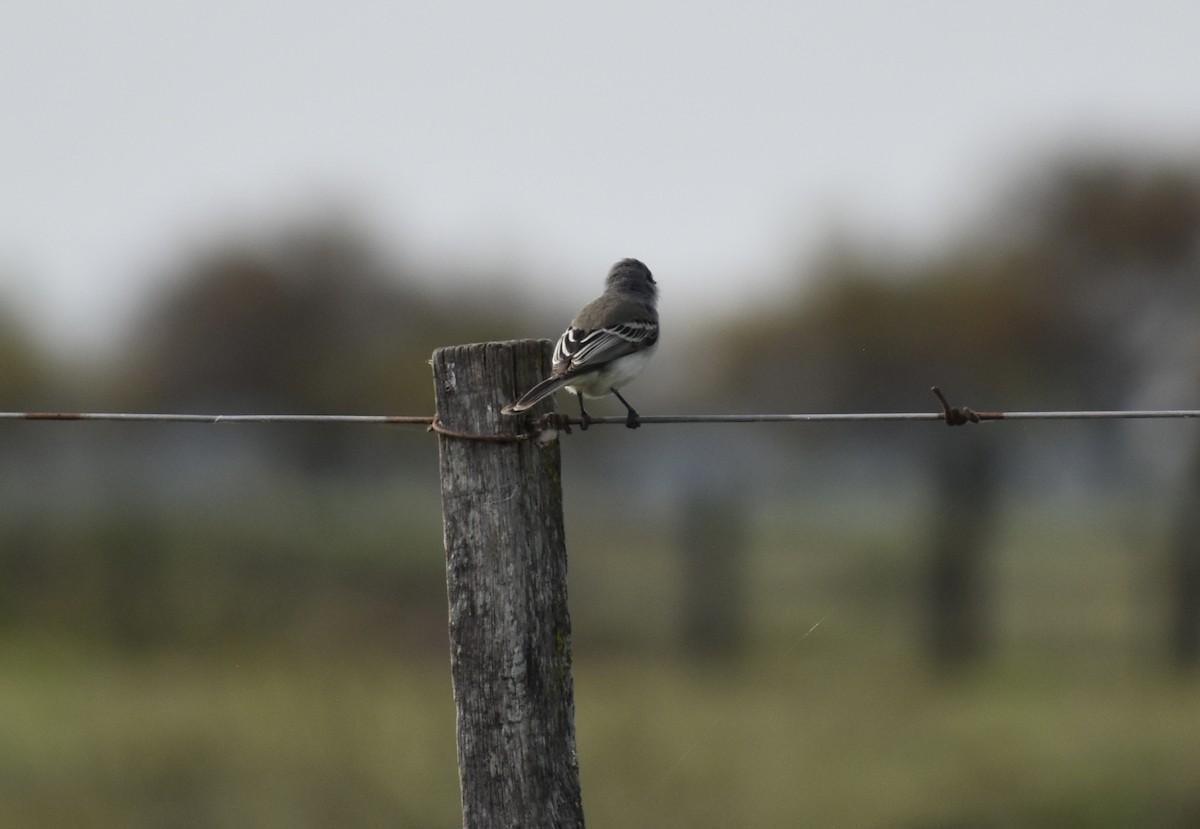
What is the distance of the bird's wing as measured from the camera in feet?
22.4

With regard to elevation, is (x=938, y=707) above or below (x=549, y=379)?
below

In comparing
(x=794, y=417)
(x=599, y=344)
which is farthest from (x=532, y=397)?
(x=599, y=344)

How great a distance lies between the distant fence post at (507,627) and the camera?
4508 mm

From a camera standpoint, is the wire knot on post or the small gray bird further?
the small gray bird

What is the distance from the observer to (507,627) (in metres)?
4.52

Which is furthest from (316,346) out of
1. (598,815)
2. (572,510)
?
(598,815)

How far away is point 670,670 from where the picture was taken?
50.1 feet

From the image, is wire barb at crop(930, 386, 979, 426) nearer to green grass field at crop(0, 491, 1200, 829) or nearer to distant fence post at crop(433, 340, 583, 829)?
distant fence post at crop(433, 340, 583, 829)

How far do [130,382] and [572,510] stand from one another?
34.8 meters

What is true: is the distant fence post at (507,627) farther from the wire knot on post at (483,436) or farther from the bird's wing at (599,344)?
the bird's wing at (599,344)

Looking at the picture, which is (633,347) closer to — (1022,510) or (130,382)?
(1022,510)

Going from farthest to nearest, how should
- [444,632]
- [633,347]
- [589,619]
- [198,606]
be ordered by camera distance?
1. [198,606]
2. [589,619]
3. [444,632]
4. [633,347]

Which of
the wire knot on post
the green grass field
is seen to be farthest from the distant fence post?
the green grass field

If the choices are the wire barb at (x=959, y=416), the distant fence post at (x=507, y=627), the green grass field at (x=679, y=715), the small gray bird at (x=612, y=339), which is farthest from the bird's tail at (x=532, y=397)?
the green grass field at (x=679, y=715)
